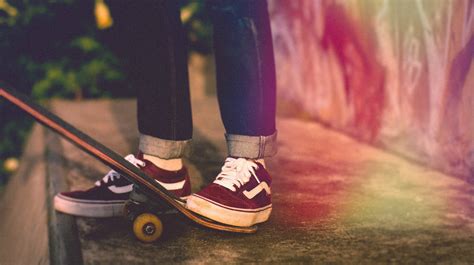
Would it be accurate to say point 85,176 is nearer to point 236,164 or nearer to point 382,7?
point 236,164

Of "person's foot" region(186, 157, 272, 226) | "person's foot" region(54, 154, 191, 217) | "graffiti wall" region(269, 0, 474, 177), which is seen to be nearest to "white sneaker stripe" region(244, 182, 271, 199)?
"person's foot" region(186, 157, 272, 226)

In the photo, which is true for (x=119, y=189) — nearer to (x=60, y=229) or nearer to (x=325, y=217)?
(x=60, y=229)

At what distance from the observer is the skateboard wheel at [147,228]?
1.68 m

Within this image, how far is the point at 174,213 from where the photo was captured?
184 cm

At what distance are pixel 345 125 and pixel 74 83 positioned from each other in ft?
6.64

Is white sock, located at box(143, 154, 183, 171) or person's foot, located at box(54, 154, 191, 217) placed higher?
white sock, located at box(143, 154, 183, 171)

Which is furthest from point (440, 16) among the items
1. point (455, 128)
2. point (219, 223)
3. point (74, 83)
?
point (74, 83)

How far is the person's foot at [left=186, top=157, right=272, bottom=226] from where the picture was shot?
1756mm

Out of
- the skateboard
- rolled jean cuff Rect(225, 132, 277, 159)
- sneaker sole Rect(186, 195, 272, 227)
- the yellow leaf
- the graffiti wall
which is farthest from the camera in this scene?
the yellow leaf

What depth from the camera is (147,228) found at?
168 centimetres

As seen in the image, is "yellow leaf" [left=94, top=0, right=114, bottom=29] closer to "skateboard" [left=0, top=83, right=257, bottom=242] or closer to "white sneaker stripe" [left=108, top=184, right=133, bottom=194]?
"white sneaker stripe" [left=108, top=184, right=133, bottom=194]

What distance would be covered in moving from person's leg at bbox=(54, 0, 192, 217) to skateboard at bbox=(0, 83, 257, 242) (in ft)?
0.21

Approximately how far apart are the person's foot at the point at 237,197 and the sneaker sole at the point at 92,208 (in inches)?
11.0

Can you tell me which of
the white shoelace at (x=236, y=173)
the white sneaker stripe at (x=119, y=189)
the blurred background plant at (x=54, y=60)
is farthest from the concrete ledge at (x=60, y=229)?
the blurred background plant at (x=54, y=60)
